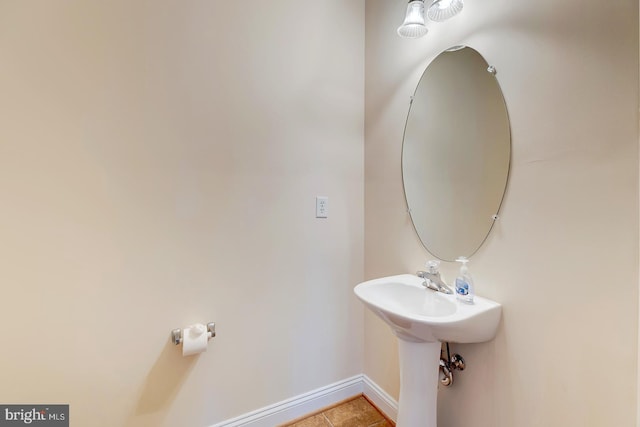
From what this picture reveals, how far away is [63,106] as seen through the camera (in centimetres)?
103

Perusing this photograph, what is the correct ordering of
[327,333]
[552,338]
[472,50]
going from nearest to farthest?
1. [552,338]
2. [472,50]
3. [327,333]

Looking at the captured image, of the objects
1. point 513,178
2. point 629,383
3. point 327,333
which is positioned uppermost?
point 513,178

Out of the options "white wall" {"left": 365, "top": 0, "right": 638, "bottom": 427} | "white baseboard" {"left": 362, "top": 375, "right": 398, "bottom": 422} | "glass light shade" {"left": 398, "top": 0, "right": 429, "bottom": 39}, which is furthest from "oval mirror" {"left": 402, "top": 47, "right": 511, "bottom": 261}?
"white baseboard" {"left": 362, "top": 375, "right": 398, "bottom": 422}

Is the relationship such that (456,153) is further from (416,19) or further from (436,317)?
(436,317)

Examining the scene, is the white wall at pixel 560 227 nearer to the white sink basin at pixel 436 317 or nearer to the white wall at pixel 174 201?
the white sink basin at pixel 436 317

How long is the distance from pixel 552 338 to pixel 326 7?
6.18ft

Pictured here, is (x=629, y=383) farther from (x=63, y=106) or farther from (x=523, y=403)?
(x=63, y=106)

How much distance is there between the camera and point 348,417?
5.02 ft

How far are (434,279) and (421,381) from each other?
1.40 ft

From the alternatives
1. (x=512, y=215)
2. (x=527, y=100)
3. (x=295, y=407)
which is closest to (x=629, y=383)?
(x=512, y=215)

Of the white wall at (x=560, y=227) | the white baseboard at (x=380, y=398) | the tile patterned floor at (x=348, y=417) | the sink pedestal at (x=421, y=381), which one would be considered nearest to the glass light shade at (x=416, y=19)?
the white wall at (x=560, y=227)

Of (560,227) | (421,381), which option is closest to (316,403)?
(421,381)

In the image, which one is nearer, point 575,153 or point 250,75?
point 575,153

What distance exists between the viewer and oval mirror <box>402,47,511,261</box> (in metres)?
1.05
